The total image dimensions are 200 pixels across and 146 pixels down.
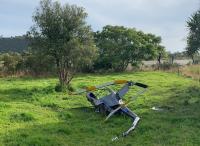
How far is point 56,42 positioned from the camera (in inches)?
1069

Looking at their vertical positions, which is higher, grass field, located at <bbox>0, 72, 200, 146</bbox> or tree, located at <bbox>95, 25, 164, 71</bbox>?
tree, located at <bbox>95, 25, 164, 71</bbox>

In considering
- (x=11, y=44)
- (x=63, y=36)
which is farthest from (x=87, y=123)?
(x=11, y=44)

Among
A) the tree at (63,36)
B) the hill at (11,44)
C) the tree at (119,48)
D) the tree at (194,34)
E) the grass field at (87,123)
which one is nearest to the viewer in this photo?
the grass field at (87,123)

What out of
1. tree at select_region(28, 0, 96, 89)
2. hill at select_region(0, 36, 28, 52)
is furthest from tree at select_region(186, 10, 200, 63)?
hill at select_region(0, 36, 28, 52)

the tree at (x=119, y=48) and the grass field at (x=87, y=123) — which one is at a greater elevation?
the tree at (x=119, y=48)

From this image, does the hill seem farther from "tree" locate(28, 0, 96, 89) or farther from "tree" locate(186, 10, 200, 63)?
"tree" locate(28, 0, 96, 89)

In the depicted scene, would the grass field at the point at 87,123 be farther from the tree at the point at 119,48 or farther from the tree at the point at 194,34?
the tree at the point at 119,48

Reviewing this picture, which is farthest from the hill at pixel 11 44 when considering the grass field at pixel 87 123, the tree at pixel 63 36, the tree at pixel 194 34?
the grass field at pixel 87 123

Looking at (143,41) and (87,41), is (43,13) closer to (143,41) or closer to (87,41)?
(87,41)

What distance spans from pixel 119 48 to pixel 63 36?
74.9ft

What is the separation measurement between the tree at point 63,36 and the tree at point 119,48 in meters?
20.5

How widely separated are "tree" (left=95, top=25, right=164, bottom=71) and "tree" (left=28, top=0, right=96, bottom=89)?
67.4ft

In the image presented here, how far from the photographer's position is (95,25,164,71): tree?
4956 centimetres

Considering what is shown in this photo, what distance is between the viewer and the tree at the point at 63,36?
2705cm
